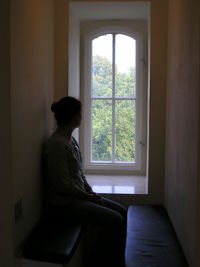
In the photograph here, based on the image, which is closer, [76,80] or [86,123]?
[76,80]

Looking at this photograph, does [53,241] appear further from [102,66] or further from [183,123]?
[102,66]

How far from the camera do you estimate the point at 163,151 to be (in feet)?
11.4

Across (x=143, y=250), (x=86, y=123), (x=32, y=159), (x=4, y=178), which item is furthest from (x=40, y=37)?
(x=143, y=250)

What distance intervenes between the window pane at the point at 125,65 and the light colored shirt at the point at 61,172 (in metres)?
1.50

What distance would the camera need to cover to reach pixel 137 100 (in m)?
4.06

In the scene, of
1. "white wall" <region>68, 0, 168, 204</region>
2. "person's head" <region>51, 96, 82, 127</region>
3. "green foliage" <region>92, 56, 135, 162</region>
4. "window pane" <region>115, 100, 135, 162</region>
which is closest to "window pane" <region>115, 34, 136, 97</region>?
"green foliage" <region>92, 56, 135, 162</region>

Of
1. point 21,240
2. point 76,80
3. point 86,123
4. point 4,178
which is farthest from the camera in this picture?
point 86,123

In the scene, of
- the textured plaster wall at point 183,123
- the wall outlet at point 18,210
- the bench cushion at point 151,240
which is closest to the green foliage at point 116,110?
the textured plaster wall at point 183,123

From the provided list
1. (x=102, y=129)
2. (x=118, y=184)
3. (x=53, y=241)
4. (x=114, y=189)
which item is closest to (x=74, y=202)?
(x=53, y=241)

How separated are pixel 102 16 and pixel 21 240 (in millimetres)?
2467

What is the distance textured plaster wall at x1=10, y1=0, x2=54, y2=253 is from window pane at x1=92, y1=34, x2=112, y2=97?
3.33 feet

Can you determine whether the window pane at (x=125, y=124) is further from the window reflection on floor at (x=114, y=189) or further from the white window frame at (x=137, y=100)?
the window reflection on floor at (x=114, y=189)

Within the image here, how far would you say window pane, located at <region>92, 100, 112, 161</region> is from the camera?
4.10m

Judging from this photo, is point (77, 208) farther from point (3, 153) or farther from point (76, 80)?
point (76, 80)
